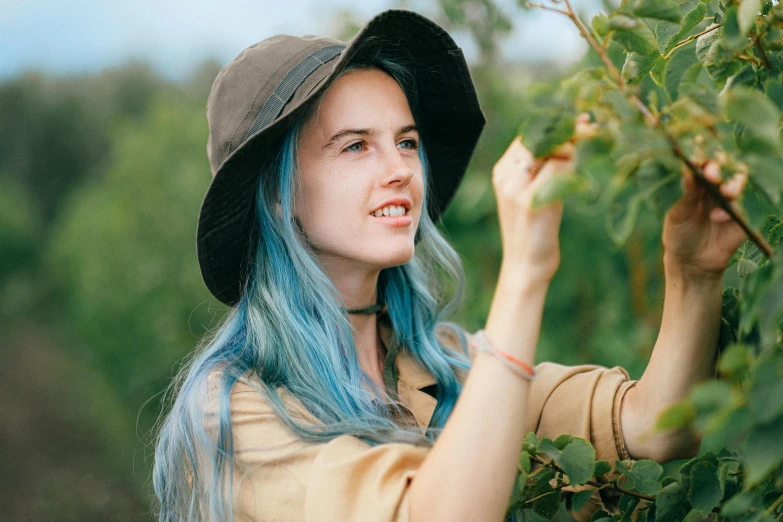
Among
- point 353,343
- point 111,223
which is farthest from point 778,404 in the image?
point 111,223

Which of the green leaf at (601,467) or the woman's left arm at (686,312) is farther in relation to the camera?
the green leaf at (601,467)

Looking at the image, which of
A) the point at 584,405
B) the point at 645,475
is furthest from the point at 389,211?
the point at 645,475

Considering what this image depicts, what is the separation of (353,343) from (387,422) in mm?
270

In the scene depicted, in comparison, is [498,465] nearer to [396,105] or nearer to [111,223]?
[396,105]

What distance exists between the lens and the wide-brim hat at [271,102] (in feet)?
5.48

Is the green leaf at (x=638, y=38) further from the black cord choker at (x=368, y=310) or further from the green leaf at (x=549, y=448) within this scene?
the black cord choker at (x=368, y=310)

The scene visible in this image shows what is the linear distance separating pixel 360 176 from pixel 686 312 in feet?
2.43

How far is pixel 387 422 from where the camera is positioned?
62.7 inches

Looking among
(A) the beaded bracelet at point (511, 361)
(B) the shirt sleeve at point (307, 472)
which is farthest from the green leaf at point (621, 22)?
(B) the shirt sleeve at point (307, 472)

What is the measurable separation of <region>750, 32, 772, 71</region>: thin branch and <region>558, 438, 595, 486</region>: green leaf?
0.55 m

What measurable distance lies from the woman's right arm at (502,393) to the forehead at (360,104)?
0.72m

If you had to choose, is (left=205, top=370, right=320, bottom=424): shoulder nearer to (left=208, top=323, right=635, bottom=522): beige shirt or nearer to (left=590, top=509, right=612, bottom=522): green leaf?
(left=208, top=323, right=635, bottom=522): beige shirt

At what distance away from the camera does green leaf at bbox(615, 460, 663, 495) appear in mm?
1204

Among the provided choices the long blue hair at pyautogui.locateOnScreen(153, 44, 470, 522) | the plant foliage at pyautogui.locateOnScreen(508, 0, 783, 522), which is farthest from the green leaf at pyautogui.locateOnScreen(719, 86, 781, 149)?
the long blue hair at pyautogui.locateOnScreen(153, 44, 470, 522)
